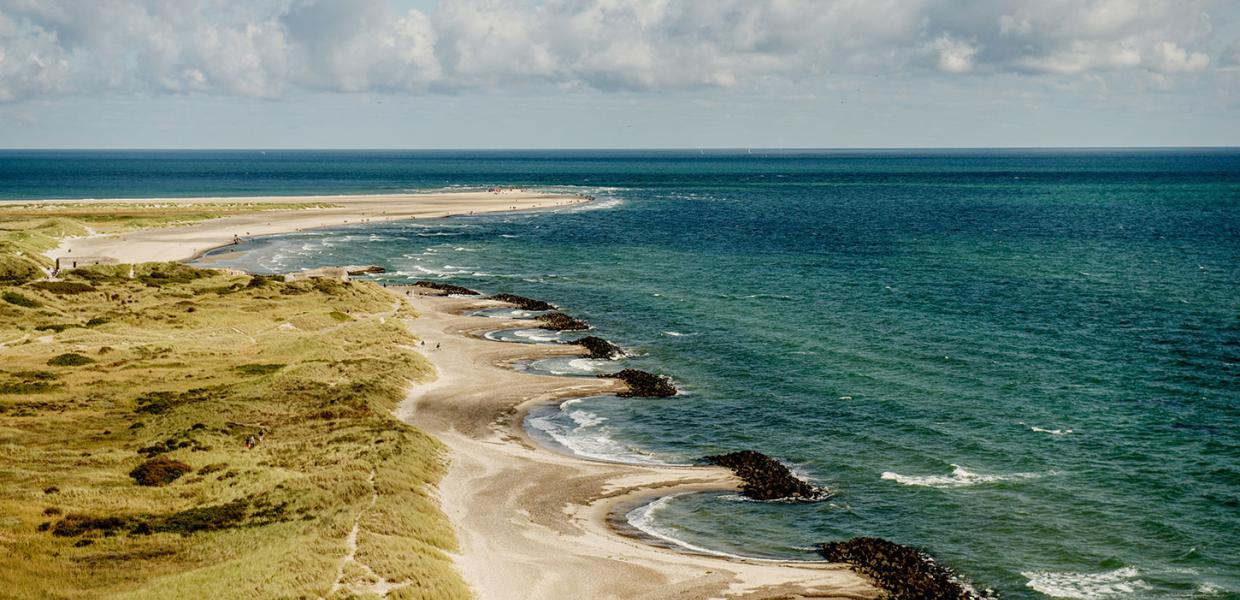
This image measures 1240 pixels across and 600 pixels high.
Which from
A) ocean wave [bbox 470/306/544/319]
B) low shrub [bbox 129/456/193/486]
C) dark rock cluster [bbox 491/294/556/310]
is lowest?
low shrub [bbox 129/456/193/486]

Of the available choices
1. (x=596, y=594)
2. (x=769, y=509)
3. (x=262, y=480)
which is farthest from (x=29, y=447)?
(x=769, y=509)

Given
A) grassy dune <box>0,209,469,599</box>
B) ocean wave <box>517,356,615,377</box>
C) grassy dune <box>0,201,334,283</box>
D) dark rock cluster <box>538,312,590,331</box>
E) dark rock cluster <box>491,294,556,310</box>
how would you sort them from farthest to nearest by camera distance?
1. grassy dune <box>0,201,334,283</box>
2. dark rock cluster <box>491,294,556,310</box>
3. dark rock cluster <box>538,312,590,331</box>
4. ocean wave <box>517,356,615,377</box>
5. grassy dune <box>0,209,469,599</box>

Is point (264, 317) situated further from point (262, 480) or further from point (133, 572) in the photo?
point (133, 572)

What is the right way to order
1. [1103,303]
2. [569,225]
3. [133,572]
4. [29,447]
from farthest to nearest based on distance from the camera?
[569,225] < [1103,303] < [29,447] < [133,572]

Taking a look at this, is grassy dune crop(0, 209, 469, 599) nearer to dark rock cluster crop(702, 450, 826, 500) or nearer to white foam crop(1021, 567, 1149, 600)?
dark rock cluster crop(702, 450, 826, 500)

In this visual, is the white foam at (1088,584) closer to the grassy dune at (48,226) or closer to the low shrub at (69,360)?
the low shrub at (69,360)

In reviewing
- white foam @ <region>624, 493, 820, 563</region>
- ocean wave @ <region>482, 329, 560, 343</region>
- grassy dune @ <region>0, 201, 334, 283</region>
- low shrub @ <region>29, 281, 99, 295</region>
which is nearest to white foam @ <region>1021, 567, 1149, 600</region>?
white foam @ <region>624, 493, 820, 563</region>

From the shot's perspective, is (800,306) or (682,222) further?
(682,222)

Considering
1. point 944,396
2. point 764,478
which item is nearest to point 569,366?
point 944,396
